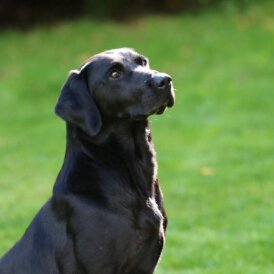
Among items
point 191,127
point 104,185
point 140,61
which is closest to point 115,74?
point 140,61

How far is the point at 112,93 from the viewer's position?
16.3ft

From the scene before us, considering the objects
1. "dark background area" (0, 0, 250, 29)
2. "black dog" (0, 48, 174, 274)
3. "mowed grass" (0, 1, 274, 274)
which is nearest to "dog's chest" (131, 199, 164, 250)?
"black dog" (0, 48, 174, 274)

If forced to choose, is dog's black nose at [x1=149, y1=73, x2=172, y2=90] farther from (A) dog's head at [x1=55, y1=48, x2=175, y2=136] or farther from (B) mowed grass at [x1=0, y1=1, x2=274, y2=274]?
(B) mowed grass at [x1=0, y1=1, x2=274, y2=274]

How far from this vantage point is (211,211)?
876cm

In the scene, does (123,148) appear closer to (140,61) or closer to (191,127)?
(140,61)

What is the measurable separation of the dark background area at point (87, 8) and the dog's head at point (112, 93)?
38.9ft

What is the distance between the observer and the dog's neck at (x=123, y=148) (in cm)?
502

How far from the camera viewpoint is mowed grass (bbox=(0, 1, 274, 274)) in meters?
8.08

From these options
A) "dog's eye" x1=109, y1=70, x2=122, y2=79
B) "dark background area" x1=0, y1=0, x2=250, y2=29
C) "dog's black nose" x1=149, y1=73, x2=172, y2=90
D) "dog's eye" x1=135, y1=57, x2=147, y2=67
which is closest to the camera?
"dog's black nose" x1=149, y1=73, x2=172, y2=90

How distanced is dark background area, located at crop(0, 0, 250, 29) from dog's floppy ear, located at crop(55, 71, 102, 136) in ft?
39.1

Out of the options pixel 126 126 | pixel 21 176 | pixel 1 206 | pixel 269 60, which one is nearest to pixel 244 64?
pixel 269 60

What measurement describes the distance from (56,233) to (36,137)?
7214mm

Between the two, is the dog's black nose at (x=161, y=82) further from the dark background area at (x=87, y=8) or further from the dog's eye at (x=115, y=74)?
the dark background area at (x=87, y=8)

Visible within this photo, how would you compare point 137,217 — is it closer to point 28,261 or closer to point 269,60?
point 28,261
